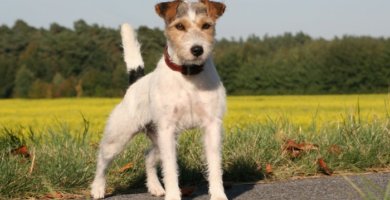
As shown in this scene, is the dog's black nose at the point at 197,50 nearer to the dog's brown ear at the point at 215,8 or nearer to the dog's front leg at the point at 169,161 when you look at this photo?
the dog's brown ear at the point at 215,8

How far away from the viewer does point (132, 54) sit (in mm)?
5828

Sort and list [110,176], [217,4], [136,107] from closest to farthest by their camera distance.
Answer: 1. [217,4]
2. [136,107]
3. [110,176]

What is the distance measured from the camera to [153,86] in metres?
4.80

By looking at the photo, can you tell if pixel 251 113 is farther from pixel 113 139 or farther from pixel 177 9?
pixel 177 9

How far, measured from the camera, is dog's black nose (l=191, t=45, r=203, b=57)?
429 centimetres

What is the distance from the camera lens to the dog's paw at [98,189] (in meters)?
5.19

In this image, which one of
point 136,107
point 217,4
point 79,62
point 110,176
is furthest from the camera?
point 79,62

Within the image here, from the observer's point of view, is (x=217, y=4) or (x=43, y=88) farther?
(x=43, y=88)

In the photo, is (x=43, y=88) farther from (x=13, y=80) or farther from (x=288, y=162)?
(x=288, y=162)

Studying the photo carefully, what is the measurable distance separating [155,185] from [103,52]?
48.9 m

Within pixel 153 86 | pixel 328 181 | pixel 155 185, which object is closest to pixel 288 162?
pixel 328 181

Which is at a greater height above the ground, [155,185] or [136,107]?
[136,107]

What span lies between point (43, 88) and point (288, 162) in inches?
1858

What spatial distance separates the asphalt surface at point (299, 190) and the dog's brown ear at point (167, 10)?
4.93ft
